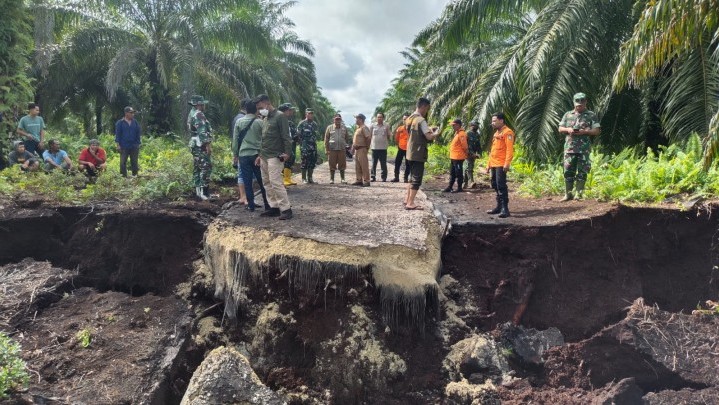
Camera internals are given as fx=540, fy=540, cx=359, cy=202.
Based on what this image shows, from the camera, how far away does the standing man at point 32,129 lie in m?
10.1

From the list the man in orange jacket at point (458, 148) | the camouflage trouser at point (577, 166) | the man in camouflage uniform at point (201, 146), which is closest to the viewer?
the camouflage trouser at point (577, 166)

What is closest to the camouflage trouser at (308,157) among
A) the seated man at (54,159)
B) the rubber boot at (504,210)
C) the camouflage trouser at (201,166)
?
the camouflage trouser at (201,166)

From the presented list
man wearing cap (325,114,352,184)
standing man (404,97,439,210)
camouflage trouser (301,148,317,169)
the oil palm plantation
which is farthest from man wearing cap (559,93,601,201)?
camouflage trouser (301,148,317,169)

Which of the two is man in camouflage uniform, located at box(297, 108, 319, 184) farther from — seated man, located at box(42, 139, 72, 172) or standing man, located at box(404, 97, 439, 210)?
seated man, located at box(42, 139, 72, 172)

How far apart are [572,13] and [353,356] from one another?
755cm

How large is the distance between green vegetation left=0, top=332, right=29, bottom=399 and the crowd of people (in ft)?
11.0

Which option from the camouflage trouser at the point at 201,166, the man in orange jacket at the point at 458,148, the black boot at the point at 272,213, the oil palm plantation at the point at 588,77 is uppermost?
the oil palm plantation at the point at 588,77

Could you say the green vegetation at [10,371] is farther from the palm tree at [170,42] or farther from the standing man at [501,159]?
the palm tree at [170,42]

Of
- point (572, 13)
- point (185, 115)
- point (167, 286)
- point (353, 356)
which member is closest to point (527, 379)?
point (353, 356)

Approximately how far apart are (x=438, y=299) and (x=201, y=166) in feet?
14.6

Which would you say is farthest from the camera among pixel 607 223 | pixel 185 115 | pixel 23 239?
pixel 185 115

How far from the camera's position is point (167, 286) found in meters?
7.46

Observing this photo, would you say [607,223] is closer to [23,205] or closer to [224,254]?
[224,254]

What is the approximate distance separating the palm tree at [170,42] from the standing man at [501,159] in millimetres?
9231
